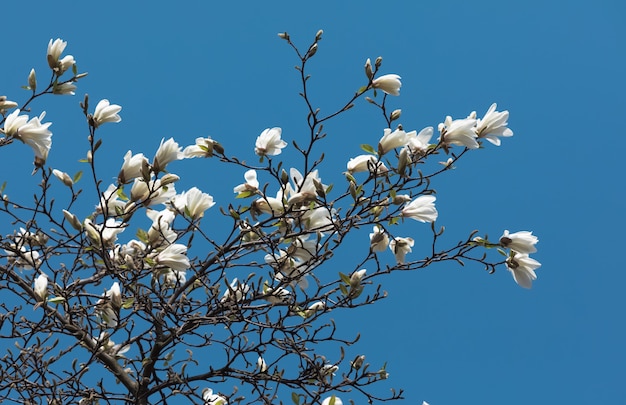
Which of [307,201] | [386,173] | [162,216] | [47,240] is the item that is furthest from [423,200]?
[47,240]

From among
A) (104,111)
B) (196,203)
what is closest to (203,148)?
(196,203)

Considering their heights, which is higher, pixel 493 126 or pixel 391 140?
pixel 493 126

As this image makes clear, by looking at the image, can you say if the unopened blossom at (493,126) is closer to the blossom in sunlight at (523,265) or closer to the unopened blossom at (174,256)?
the blossom in sunlight at (523,265)

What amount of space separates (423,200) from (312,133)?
38 centimetres

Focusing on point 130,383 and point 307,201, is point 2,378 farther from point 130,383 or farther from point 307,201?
point 307,201

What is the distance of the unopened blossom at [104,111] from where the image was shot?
183cm

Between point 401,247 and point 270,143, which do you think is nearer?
point 270,143

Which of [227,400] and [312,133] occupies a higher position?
[312,133]

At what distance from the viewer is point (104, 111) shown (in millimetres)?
1833

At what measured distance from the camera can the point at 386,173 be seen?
1930 mm

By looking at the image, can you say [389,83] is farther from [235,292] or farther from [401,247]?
[235,292]

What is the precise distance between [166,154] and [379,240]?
687 millimetres

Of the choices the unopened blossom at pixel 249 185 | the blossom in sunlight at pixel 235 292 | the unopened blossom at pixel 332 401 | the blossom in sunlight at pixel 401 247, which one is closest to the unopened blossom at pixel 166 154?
the unopened blossom at pixel 249 185

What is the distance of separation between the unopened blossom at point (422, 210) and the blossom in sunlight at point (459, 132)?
0.58 feet
